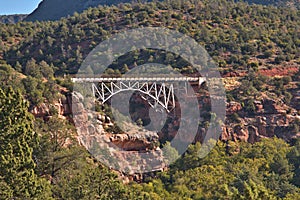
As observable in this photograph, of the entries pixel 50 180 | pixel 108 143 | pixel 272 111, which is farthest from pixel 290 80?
pixel 50 180

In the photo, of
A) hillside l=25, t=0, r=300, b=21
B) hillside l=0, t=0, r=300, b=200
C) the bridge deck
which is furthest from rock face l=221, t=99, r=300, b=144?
hillside l=25, t=0, r=300, b=21

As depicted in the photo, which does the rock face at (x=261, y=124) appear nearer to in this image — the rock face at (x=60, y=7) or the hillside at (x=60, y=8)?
the hillside at (x=60, y=8)

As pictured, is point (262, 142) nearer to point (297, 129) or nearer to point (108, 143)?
point (297, 129)

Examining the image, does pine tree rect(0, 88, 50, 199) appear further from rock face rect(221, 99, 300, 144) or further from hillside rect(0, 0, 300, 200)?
rock face rect(221, 99, 300, 144)

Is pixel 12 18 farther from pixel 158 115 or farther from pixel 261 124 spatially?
pixel 261 124

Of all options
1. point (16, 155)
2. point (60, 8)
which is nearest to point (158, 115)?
point (16, 155)

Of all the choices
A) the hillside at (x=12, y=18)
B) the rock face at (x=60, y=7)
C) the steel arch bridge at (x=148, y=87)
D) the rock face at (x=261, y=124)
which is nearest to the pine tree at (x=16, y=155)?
the steel arch bridge at (x=148, y=87)

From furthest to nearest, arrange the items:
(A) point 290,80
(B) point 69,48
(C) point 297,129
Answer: (B) point 69,48 → (A) point 290,80 → (C) point 297,129
